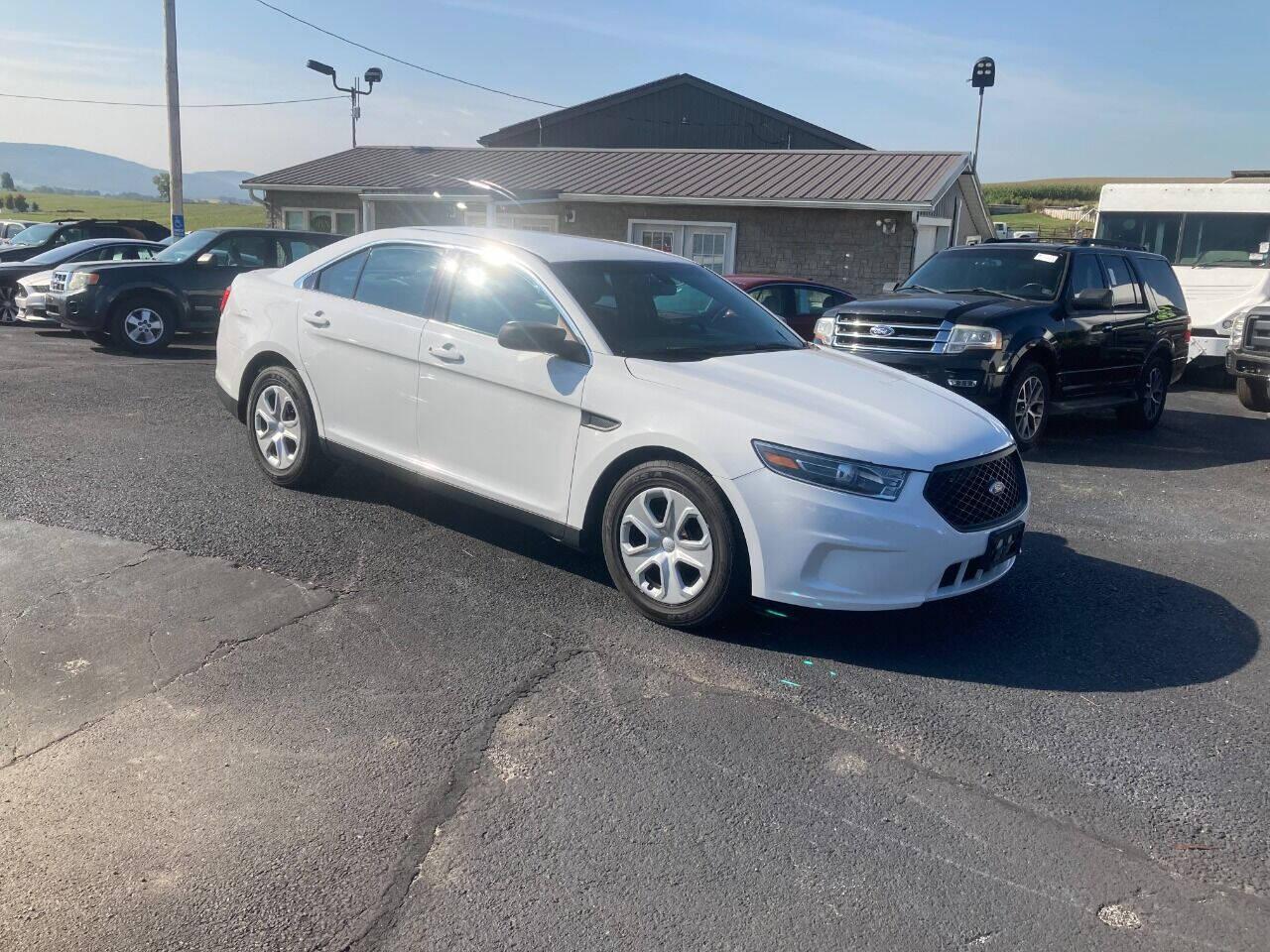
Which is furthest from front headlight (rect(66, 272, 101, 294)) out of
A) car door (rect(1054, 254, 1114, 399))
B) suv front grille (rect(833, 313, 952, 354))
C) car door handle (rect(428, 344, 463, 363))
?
car door (rect(1054, 254, 1114, 399))

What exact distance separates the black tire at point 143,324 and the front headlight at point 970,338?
998 cm

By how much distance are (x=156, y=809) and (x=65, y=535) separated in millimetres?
2966

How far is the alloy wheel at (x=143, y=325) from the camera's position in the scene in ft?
43.8

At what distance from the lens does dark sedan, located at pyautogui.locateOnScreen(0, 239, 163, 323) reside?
16422 mm

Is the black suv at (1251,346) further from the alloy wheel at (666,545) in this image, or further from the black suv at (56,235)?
the black suv at (56,235)

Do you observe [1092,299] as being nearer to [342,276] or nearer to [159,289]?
[342,276]

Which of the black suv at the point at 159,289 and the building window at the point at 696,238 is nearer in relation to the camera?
the black suv at the point at 159,289

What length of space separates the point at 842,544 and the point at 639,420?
103 centimetres

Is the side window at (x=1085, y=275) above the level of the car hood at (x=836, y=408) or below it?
above

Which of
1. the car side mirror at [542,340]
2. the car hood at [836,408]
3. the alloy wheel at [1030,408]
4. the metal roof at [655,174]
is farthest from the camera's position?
the metal roof at [655,174]

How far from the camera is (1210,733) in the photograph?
3.87m

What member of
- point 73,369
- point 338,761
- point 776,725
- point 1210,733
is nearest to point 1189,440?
point 1210,733

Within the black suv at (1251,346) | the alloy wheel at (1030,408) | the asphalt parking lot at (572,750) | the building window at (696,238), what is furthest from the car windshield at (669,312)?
the building window at (696,238)

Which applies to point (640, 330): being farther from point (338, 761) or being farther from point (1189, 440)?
point (1189, 440)
